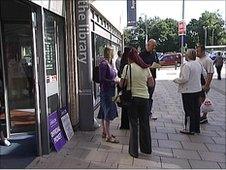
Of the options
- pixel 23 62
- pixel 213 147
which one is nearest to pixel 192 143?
pixel 213 147

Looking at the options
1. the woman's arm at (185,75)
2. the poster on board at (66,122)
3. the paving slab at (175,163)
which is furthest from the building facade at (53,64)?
the paving slab at (175,163)

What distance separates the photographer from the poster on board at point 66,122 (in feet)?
20.8

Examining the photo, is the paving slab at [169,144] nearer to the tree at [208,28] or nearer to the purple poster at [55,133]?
the purple poster at [55,133]

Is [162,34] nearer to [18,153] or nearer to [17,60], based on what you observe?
[17,60]

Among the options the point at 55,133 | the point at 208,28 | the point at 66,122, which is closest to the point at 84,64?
the point at 66,122

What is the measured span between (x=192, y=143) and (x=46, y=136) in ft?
8.81

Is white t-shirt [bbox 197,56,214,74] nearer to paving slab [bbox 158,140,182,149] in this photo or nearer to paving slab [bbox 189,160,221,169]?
paving slab [bbox 158,140,182,149]

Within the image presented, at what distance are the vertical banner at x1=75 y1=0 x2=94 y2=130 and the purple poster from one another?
40.6 inches

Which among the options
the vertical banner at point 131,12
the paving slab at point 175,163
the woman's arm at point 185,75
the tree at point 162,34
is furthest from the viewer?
the tree at point 162,34

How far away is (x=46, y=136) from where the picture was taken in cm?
554

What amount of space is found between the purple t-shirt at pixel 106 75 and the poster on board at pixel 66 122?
0.86 m

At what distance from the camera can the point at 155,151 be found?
5914mm

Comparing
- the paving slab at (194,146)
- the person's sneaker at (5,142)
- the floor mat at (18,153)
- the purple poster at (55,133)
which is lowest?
the paving slab at (194,146)

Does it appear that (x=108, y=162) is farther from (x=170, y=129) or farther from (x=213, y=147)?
(x=170, y=129)
